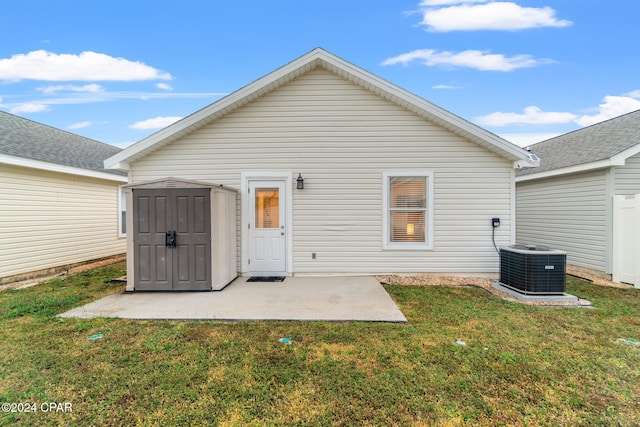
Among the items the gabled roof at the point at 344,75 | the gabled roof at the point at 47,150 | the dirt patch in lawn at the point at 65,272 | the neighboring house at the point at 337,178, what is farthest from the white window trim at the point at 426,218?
the dirt patch in lawn at the point at 65,272

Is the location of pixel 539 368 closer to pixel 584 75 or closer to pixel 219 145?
pixel 219 145

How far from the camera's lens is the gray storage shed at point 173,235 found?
5508 millimetres

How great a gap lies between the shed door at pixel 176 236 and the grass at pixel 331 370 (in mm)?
1465

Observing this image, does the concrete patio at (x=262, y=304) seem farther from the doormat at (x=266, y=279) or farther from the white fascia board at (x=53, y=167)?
the white fascia board at (x=53, y=167)

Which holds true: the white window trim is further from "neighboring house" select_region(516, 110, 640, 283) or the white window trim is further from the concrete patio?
"neighboring house" select_region(516, 110, 640, 283)

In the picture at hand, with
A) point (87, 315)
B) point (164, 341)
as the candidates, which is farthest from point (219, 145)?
point (164, 341)

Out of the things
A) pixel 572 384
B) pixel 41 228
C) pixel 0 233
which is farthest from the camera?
pixel 41 228

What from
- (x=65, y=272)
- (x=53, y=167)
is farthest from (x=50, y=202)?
(x=65, y=272)

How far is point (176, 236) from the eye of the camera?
18.1 ft

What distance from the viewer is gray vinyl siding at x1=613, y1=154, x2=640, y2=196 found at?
6.53 m

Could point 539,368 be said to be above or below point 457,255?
below

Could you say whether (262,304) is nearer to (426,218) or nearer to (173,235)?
(173,235)

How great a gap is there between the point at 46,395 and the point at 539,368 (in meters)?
4.60

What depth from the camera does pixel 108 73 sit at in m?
13.4
